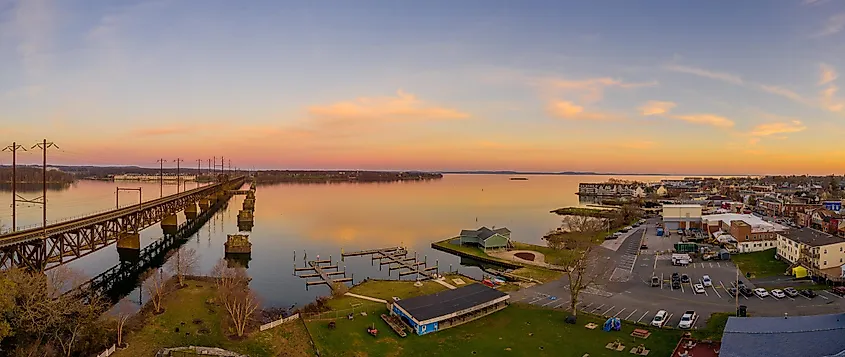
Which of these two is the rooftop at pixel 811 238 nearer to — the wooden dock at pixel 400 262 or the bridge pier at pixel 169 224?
the wooden dock at pixel 400 262

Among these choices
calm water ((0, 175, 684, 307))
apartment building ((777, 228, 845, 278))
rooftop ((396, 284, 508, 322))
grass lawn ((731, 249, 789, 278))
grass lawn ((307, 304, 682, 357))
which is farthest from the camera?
calm water ((0, 175, 684, 307))

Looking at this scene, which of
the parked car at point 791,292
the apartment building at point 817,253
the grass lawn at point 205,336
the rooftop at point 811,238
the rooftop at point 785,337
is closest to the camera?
the rooftop at point 785,337

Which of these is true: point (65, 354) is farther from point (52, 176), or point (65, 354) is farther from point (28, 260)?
point (52, 176)

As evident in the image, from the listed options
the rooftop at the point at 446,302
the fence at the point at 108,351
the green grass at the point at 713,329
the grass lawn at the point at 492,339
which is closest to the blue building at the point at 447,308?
the rooftop at the point at 446,302

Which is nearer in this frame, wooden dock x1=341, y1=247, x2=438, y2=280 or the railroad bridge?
the railroad bridge

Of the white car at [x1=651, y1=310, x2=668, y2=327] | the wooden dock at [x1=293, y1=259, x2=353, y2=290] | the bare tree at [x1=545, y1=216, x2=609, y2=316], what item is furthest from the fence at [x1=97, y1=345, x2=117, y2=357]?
the white car at [x1=651, y1=310, x2=668, y2=327]

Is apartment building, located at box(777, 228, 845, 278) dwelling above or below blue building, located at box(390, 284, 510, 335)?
above

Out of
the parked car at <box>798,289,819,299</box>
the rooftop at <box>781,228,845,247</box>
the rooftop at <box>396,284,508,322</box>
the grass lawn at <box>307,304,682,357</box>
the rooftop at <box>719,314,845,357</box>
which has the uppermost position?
the rooftop at <box>781,228,845,247</box>

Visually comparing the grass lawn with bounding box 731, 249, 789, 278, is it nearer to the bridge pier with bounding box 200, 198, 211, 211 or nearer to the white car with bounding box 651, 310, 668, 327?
the white car with bounding box 651, 310, 668, 327
